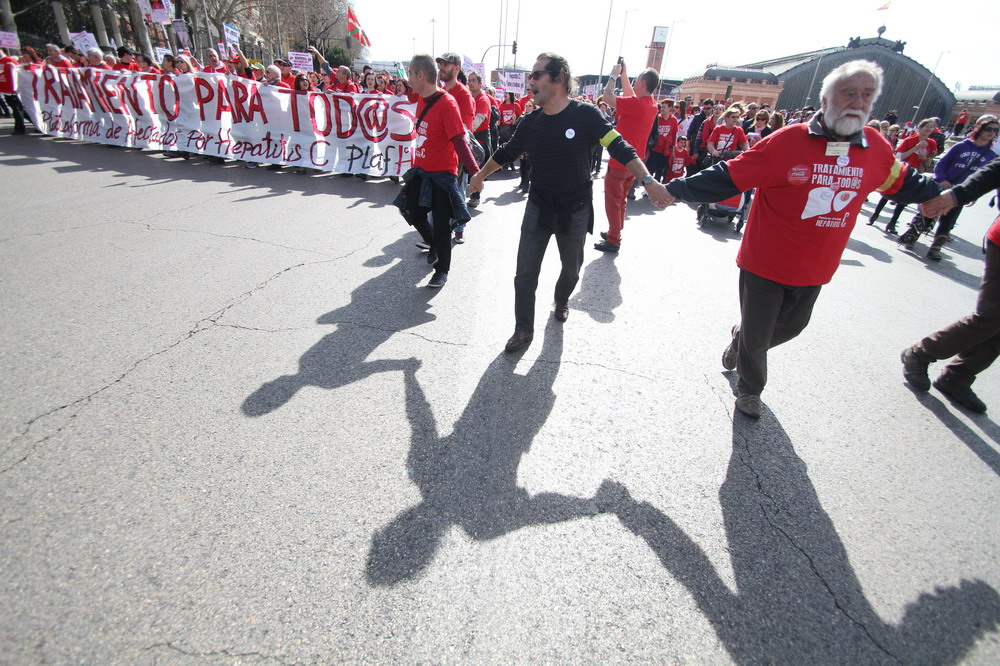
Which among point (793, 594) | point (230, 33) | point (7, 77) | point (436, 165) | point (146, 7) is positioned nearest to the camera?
point (793, 594)

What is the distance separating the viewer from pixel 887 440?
2.86 meters

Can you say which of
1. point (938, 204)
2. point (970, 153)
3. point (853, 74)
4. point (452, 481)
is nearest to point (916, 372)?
point (938, 204)

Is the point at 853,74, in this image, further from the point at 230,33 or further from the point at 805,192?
the point at 230,33

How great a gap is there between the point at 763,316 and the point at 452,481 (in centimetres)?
206

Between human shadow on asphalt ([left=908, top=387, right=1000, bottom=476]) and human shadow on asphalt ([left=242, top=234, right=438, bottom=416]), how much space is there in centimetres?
366

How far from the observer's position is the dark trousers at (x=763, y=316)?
269cm

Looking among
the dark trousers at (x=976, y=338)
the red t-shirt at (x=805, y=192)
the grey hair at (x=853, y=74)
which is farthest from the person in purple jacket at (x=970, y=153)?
the grey hair at (x=853, y=74)

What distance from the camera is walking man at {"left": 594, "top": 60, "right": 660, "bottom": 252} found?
571 centimetres

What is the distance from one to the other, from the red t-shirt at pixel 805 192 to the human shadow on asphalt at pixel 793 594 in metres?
1.26

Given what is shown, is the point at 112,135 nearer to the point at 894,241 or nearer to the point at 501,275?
the point at 501,275

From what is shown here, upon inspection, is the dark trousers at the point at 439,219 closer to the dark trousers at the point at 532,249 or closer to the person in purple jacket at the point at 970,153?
the dark trousers at the point at 532,249

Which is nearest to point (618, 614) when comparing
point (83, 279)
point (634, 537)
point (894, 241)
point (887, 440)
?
point (634, 537)

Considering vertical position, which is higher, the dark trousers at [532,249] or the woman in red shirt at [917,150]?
the woman in red shirt at [917,150]

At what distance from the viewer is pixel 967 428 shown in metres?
3.05
